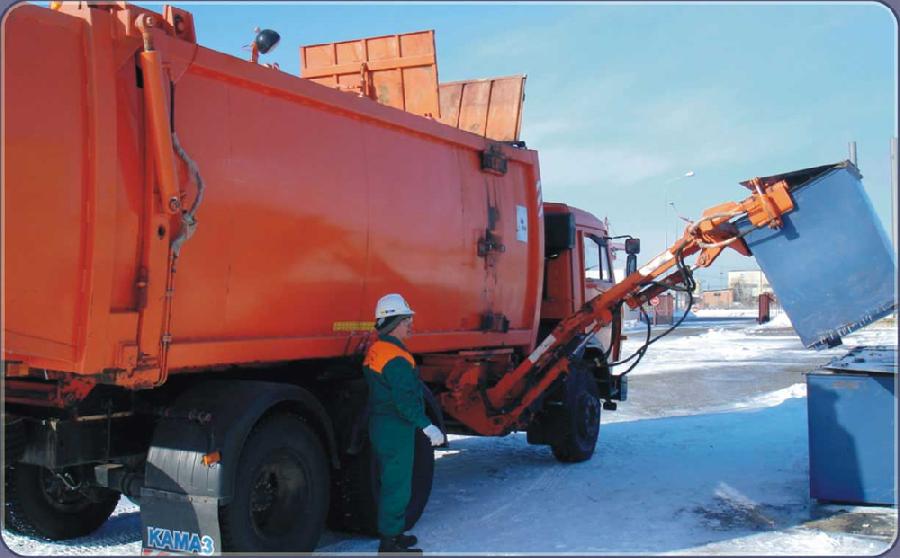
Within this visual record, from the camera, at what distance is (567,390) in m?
8.13

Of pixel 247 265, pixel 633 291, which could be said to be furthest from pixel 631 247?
pixel 247 265

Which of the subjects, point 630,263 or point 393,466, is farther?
point 630,263

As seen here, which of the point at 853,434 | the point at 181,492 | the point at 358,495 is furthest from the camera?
the point at 853,434

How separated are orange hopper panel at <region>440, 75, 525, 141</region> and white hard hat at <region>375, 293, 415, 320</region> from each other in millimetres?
3227

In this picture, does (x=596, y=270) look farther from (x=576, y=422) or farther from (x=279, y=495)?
(x=279, y=495)

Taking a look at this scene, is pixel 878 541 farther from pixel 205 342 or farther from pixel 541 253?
pixel 205 342

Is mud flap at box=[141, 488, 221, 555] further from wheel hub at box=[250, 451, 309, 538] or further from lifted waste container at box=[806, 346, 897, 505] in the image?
lifted waste container at box=[806, 346, 897, 505]

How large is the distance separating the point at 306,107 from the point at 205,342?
1676 mm

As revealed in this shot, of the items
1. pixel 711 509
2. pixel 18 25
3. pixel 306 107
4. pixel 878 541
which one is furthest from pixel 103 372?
pixel 878 541

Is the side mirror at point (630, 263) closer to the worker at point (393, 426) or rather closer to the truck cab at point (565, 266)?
the truck cab at point (565, 266)

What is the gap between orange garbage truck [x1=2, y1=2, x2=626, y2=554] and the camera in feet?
12.1

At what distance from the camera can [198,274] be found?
4.30 m

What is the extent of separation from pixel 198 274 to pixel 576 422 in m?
4.88

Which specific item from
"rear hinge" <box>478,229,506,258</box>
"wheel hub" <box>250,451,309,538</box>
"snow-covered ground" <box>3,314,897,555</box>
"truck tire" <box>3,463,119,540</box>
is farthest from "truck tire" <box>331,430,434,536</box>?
"rear hinge" <box>478,229,506,258</box>
